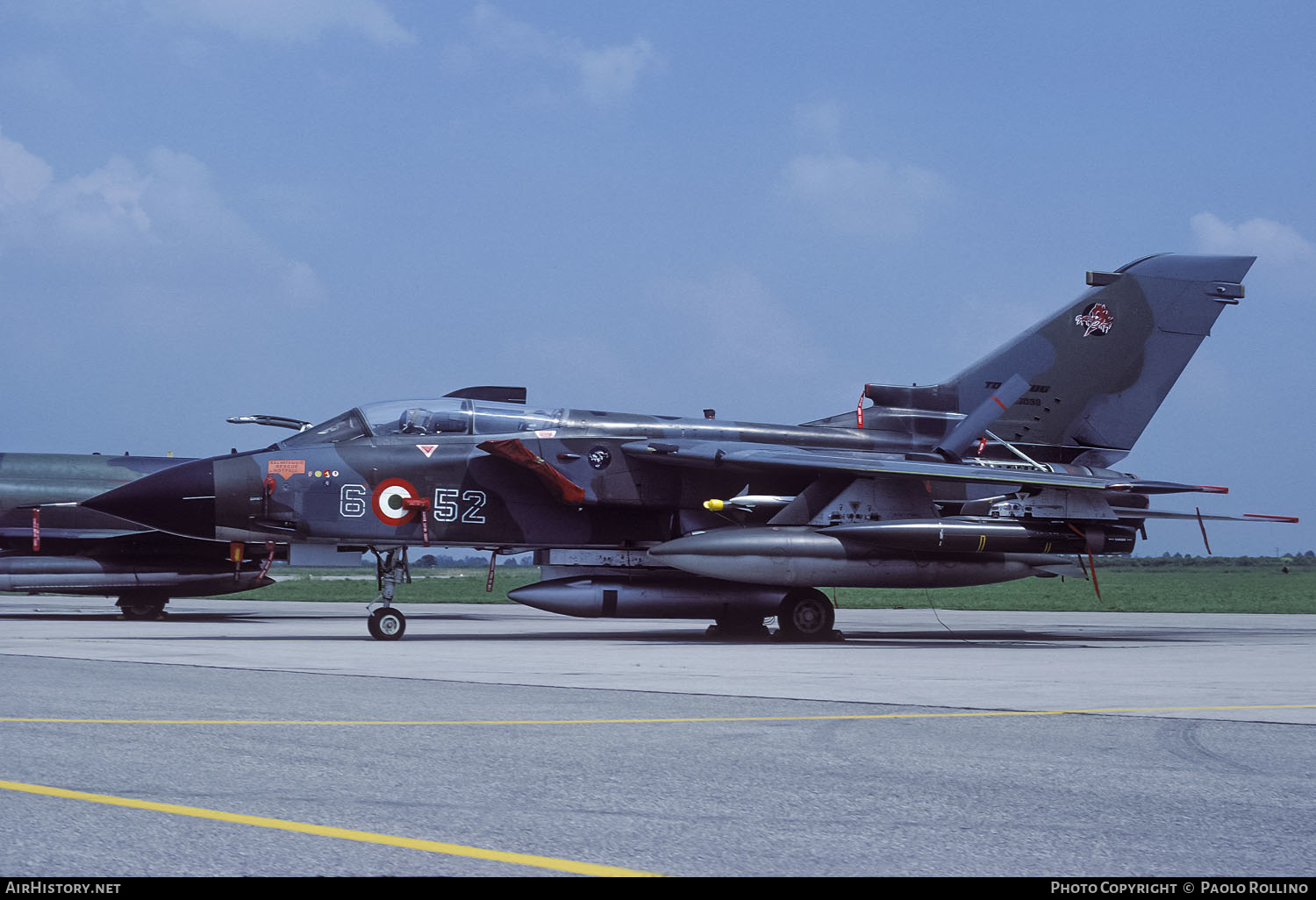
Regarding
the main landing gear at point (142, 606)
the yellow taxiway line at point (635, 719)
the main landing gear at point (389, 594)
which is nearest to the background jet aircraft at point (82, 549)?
the main landing gear at point (142, 606)

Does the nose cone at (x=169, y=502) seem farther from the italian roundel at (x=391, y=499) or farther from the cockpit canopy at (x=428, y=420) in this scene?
the italian roundel at (x=391, y=499)

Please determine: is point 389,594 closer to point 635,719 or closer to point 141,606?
point 635,719

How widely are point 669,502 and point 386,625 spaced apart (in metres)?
4.16

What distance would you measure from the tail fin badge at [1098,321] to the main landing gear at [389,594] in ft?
35.6

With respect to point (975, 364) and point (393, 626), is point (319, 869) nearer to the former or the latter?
point (393, 626)

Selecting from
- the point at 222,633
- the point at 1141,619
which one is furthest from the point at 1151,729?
the point at 1141,619

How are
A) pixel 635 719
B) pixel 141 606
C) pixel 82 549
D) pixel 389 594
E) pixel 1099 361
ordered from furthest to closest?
1. pixel 141 606
2. pixel 82 549
3. pixel 1099 361
4. pixel 389 594
5. pixel 635 719

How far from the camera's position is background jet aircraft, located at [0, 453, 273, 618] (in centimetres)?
2511

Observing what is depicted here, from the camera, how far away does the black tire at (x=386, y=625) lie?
1748cm

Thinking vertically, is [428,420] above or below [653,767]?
above

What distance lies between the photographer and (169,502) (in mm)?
16672

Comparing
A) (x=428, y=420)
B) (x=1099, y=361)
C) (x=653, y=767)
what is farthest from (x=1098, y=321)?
(x=653, y=767)

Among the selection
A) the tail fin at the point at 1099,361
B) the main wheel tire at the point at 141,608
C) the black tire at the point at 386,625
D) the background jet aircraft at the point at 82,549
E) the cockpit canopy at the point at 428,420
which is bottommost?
the main wheel tire at the point at 141,608

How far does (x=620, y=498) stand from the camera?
712 inches
